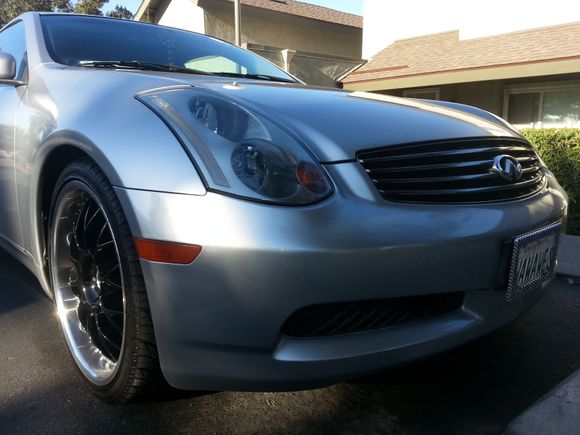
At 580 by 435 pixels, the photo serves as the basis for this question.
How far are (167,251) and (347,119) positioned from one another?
793mm

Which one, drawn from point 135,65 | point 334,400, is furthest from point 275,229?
point 135,65

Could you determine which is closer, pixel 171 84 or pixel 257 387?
pixel 257 387

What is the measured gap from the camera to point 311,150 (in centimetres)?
165

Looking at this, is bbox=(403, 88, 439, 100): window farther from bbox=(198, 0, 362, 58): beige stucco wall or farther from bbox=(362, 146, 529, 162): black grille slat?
bbox=(362, 146, 529, 162): black grille slat

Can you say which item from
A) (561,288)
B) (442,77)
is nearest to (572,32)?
(442,77)

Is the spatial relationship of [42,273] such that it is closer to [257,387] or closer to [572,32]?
[257,387]

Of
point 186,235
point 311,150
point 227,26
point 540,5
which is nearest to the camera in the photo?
point 186,235

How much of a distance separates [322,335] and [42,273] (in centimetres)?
144

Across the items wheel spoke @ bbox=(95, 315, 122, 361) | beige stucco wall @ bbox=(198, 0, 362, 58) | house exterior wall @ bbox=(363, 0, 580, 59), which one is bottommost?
wheel spoke @ bbox=(95, 315, 122, 361)

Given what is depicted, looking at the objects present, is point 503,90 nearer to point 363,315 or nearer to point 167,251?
point 363,315

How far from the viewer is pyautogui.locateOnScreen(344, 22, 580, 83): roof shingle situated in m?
8.73

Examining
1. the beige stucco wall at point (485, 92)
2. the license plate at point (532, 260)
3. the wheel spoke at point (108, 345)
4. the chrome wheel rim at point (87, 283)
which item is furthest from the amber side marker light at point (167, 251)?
the beige stucco wall at point (485, 92)

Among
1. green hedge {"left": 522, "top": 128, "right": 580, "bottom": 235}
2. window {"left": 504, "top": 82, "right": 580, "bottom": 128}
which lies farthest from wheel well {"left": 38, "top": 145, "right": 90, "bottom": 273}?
window {"left": 504, "top": 82, "right": 580, "bottom": 128}

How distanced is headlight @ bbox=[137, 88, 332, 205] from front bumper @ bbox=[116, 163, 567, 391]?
0.05 metres
